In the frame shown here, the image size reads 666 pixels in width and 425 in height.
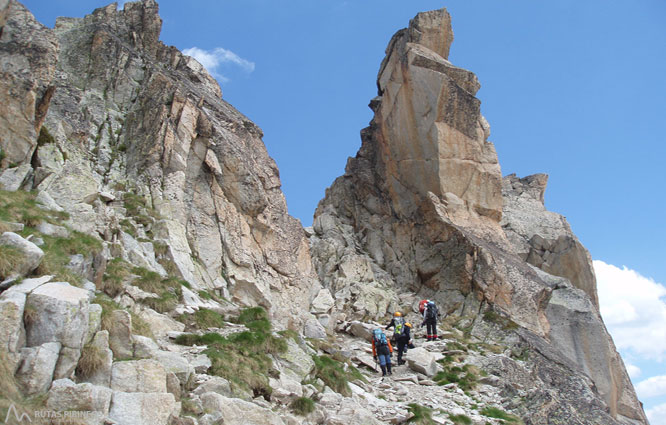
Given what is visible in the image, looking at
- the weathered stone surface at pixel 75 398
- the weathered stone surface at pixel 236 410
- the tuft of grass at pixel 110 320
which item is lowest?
the weathered stone surface at pixel 75 398

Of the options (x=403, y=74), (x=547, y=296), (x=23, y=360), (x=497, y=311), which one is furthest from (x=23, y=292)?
(x=403, y=74)

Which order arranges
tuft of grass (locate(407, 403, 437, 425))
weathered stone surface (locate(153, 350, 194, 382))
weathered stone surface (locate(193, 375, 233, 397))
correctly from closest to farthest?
1. weathered stone surface (locate(153, 350, 194, 382))
2. weathered stone surface (locate(193, 375, 233, 397))
3. tuft of grass (locate(407, 403, 437, 425))

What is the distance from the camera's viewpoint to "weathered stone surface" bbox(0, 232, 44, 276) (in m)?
11.1

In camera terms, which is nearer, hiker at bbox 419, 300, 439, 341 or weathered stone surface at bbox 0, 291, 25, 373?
weathered stone surface at bbox 0, 291, 25, 373

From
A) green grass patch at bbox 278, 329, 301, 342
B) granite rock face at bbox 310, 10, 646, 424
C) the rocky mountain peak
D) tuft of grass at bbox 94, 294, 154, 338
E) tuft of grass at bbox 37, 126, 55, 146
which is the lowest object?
tuft of grass at bbox 94, 294, 154, 338

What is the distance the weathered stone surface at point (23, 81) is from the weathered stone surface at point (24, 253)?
795 centimetres

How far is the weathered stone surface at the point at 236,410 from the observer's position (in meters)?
10.7

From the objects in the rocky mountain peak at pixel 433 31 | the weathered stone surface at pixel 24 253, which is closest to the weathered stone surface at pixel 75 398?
the weathered stone surface at pixel 24 253

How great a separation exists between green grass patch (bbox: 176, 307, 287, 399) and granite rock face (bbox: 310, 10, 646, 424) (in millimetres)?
16874

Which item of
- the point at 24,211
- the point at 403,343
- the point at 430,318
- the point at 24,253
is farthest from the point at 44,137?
the point at 430,318

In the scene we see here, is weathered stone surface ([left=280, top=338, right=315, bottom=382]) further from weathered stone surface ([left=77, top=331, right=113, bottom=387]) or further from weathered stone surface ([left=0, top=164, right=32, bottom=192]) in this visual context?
weathered stone surface ([left=0, top=164, right=32, bottom=192])

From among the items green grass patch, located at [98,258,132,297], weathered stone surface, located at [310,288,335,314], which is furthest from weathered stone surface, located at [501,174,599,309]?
green grass patch, located at [98,258,132,297]

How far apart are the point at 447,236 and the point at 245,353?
82.9 feet

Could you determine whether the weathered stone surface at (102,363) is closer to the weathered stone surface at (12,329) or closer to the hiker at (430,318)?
the weathered stone surface at (12,329)
